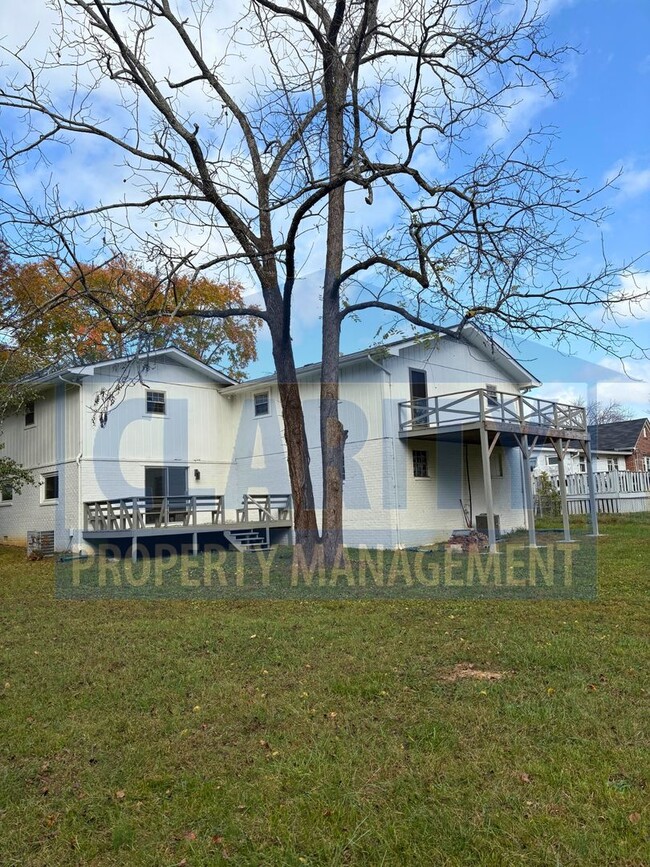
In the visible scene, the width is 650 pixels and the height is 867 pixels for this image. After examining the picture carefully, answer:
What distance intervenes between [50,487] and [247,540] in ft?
20.2

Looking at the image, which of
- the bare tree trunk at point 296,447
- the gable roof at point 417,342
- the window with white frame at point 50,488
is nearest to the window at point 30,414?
the window with white frame at point 50,488

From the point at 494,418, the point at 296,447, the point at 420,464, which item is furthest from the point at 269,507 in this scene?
the point at 494,418

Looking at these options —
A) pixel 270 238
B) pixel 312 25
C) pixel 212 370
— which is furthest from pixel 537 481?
pixel 312 25

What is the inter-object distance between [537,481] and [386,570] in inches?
673

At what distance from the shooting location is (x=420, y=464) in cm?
1908

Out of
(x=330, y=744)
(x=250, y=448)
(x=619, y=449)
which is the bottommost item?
(x=330, y=744)

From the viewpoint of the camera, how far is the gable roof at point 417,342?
56.1ft

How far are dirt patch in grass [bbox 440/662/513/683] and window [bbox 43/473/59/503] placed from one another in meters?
15.9

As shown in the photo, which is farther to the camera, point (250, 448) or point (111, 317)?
point (250, 448)

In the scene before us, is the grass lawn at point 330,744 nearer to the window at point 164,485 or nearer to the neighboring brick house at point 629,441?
the window at point 164,485

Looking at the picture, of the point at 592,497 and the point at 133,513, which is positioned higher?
the point at 133,513

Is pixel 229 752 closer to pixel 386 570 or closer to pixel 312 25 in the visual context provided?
pixel 386 570

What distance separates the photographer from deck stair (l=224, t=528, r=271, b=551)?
1789 cm

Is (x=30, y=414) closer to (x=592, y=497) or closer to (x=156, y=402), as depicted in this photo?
(x=156, y=402)
